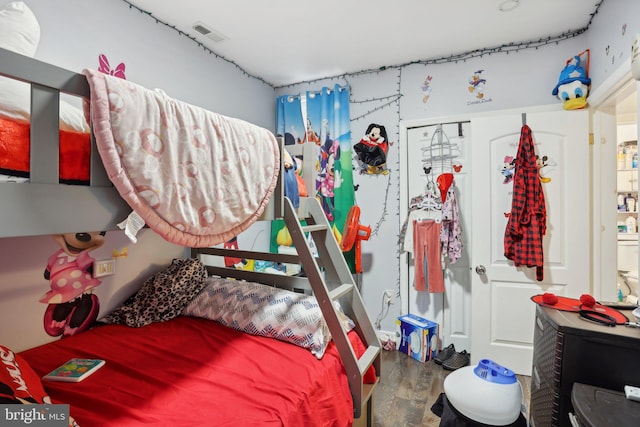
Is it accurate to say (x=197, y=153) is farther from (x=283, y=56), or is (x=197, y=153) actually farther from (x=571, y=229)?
(x=571, y=229)

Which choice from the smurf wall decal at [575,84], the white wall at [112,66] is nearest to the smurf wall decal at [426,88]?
the smurf wall decal at [575,84]

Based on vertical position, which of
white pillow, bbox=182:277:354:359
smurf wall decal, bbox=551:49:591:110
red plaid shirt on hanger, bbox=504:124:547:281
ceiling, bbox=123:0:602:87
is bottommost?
white pillow, bbox=182:277:354:359

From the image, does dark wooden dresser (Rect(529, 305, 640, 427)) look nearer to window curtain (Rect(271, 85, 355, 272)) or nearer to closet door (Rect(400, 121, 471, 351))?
closet door (Rect(400, 121, 471, 351))

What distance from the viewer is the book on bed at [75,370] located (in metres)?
1.24

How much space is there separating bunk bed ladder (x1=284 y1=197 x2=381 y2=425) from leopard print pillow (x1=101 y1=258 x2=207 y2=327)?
0.83m

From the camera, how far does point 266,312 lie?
168 centimetres

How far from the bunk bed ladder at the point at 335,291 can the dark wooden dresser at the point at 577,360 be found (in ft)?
2.46

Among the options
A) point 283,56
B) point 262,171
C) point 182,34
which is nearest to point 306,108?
point 283,56

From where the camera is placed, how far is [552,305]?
4.88 ft

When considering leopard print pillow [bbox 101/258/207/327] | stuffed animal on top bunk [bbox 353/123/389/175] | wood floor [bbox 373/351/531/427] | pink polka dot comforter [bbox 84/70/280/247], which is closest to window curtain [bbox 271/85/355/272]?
stuffed animal on top bunk [bbox 353/123/389/175]

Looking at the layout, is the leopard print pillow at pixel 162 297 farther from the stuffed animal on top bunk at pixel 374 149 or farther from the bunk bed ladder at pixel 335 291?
the stuffed animal on top bunk at pixel 374 149

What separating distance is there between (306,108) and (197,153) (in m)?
2.43

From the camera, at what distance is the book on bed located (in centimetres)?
124

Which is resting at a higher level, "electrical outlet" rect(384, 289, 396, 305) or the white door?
the white door
